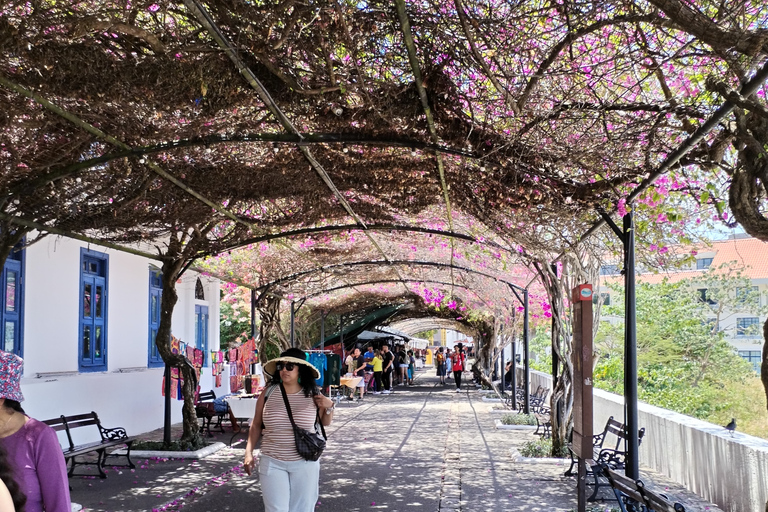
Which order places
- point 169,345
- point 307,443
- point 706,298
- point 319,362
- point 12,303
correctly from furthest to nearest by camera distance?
point 706,298 < point 319,362 < point 169,345 < point 12,303 < point 307,443

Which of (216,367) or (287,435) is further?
(216,367)

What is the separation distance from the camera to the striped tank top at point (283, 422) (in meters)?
4.99

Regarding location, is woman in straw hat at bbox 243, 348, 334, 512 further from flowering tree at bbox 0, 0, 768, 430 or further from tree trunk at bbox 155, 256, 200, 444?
tree trunk at bbox 155, 256, 200, 444

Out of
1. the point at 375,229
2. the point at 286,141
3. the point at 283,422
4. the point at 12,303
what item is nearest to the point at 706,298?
the point at 375,229

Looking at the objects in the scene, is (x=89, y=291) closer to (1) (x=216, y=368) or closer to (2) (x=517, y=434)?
(1) (x=216, y=368)

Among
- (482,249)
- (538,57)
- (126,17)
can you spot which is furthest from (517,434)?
(126,17)

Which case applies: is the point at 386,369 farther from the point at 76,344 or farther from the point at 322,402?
the point at 322,402

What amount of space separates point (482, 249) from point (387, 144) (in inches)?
239

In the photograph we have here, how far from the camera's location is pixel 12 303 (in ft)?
30.8

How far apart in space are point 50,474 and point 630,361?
15.8 ft

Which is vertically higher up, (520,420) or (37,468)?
(37,468)

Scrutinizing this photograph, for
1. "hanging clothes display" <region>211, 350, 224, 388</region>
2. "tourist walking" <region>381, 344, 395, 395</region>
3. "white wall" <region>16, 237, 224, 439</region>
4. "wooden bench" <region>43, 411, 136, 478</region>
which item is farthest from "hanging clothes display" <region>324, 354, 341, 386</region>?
"tourist walking" <region>381, 344, 395, 395</region>

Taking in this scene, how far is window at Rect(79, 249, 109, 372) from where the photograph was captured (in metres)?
11.4

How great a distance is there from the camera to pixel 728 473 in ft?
23.2
